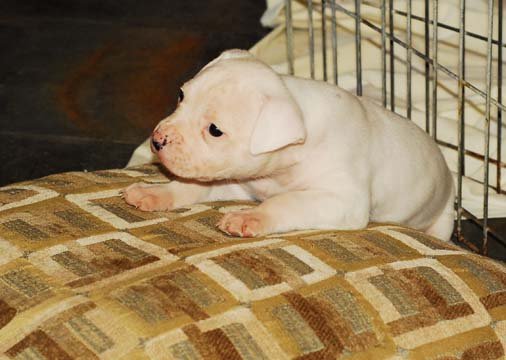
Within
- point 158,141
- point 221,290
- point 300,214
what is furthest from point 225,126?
point 221,290

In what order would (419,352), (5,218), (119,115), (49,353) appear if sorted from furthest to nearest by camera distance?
(119,115)
(5,218)
(419,352)
(49,353)

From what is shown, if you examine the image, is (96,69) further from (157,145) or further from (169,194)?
(157,145)

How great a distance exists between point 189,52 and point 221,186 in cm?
207

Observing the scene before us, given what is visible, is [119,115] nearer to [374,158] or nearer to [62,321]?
[374,158]

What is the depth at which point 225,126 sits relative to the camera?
6.79ft

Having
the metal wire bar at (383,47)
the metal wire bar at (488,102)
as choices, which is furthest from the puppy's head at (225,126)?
the metal wire bar at (383,47)

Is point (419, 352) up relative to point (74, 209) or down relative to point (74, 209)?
down

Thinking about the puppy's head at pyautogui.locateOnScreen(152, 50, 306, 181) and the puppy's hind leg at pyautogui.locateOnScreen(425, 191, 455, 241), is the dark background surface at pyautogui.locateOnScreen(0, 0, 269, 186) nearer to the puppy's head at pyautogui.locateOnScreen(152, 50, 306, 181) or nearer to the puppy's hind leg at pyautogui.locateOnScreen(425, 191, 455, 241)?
the puppy's hind leg at pyautogui.locateOnScreen(425, 191, 455, 241)

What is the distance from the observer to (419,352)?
1.84 meters

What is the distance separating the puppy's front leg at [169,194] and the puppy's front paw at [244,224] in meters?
Result: 0.21

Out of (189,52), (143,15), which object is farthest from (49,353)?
(143,15)

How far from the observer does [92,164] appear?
3.43 metres

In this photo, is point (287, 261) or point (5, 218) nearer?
point (287, 261)

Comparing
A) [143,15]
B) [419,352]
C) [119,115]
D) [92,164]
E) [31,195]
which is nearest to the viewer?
[419,352]
